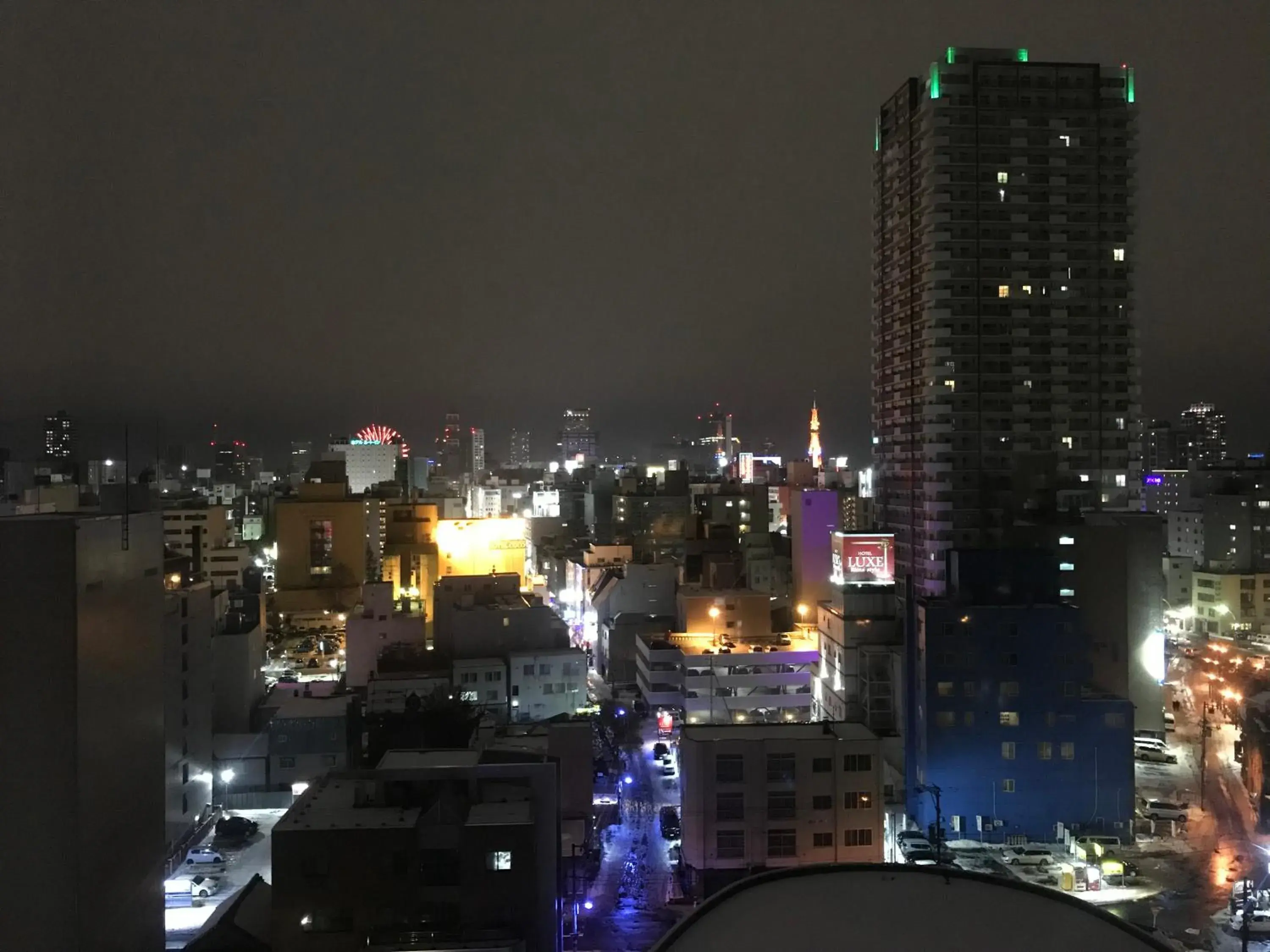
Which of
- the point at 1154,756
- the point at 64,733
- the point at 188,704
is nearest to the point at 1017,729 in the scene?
the point at 1154,756

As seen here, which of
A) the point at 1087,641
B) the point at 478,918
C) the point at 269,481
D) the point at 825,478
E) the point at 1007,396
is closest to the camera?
the point at 478,918

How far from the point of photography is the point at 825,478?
3475 centimetres

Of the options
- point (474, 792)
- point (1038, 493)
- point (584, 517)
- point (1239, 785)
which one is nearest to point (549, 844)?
point (474, 792)

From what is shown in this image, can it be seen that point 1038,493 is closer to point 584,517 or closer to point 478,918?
point 478,918

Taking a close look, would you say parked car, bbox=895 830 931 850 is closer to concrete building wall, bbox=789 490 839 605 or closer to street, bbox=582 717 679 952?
street, bbox=582 717 679 952

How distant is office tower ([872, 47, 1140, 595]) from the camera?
1332 centimetres

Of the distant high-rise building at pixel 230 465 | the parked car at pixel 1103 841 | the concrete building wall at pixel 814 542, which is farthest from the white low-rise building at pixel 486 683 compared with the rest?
the distant high-rise building at pixel 230 465

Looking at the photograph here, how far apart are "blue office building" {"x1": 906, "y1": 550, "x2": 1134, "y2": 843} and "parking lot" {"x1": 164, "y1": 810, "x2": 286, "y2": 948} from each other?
28.2 feet

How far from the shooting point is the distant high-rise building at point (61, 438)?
2114 cm

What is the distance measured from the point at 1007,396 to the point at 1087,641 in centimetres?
417

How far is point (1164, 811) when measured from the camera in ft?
37.8

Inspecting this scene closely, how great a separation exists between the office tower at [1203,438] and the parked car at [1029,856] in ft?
168

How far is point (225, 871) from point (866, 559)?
11.5 meters

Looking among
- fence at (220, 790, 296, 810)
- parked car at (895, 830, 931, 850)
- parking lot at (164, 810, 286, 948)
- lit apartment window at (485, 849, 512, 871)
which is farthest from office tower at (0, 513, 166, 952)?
parked car at (895, 830, 931, 850)
